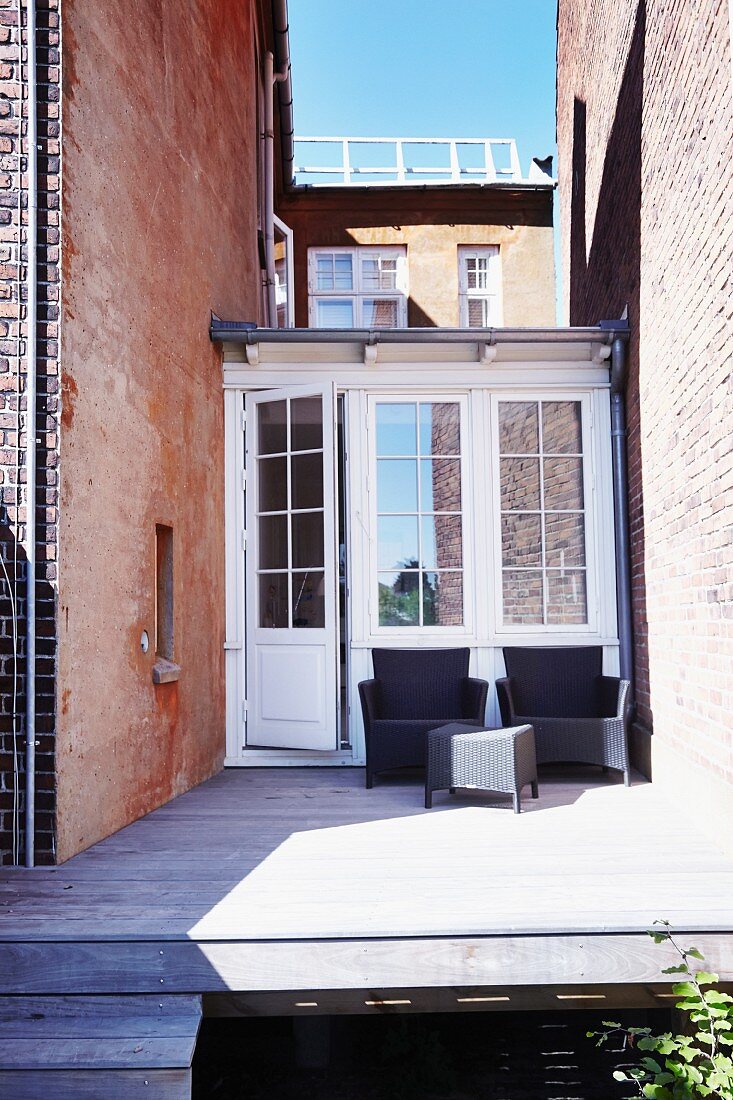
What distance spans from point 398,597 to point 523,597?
85 cm

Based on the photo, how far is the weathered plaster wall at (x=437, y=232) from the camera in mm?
12281

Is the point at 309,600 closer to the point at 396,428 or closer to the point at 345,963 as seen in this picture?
the point at 396,428

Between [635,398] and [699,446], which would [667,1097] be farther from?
[635,398]

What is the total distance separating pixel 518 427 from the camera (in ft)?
20.3

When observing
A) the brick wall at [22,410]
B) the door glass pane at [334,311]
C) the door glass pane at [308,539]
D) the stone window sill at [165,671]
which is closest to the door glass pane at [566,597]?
the door glass pane at [308,539]

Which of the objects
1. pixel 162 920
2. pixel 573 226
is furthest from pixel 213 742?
pixel 573 226

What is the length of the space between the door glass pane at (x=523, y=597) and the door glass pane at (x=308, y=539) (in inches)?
50.4

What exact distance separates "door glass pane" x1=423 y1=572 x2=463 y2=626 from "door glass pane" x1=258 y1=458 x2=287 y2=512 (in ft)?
3.63

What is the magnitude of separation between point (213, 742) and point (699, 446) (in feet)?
11.2

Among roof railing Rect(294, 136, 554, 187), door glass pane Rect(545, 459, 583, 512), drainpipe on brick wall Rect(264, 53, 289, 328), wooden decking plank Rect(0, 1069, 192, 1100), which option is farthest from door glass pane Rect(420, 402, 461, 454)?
roof railing Rect(294, 136, 554, 187)

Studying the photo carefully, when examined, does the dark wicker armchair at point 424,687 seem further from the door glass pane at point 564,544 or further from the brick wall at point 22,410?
the brick wall at point 22,410

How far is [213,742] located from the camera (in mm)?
5691

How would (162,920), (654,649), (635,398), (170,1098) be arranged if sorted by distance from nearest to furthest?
(170,1098) → (162,920) → (654,649) → (635,398)

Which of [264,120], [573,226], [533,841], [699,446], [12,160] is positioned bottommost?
[533,841]
